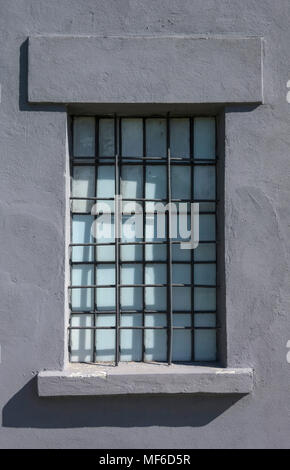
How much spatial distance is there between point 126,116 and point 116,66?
38 cm

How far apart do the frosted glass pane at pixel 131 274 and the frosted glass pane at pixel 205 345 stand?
1.82ft

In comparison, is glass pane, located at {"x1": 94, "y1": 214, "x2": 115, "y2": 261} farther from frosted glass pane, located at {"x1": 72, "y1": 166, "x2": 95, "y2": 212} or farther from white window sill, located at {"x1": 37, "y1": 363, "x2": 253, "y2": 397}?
white window sill, located at {"x1": 37, "y1": 363, "x2": 253, "y2": 397}

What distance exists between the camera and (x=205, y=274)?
386 cm

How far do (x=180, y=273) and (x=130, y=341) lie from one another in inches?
23.3

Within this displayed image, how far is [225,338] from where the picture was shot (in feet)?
12.1

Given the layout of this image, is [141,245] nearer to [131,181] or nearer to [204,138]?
[131,181]

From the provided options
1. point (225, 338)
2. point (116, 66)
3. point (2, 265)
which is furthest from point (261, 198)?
point (2, 265)

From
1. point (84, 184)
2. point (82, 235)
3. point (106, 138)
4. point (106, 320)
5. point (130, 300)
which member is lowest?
point (106, 320)

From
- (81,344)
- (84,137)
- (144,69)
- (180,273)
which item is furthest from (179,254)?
(144,69)

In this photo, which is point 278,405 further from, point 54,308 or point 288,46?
point 288,46

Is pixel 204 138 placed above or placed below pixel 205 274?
above

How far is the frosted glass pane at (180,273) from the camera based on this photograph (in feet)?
12.7
